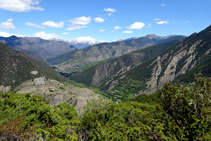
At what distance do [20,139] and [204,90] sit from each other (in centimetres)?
3886

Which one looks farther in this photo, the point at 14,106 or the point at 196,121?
the point at 14,106

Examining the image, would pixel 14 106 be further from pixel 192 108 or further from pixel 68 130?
pixel 192 108

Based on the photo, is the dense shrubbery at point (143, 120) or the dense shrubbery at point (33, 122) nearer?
the dense shrubbery at point (33, 122)

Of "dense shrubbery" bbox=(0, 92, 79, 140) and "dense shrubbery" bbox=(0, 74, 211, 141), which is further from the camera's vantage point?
"dense shrubbery" bbox=(0, 74, 211, 141)

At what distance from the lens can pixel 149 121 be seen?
131 feet

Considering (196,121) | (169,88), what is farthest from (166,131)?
(169,88)

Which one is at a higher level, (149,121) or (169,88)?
(169,88)

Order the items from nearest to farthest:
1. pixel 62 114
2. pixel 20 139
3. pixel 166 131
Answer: pixel 20 139, pixel 166 131, pixel 62 114

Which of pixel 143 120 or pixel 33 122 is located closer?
pixel 33 122

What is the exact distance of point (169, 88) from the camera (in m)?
34.4

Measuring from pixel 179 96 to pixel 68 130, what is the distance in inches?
1161

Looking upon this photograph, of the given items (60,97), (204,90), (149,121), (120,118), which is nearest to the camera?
(204,90)

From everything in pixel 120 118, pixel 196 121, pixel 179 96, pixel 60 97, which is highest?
pixel 179 96

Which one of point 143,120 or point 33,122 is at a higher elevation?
point 33,122
